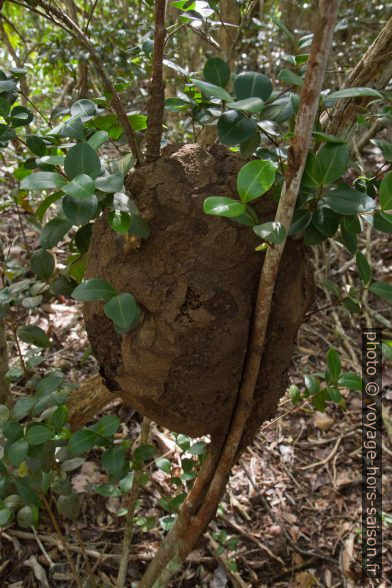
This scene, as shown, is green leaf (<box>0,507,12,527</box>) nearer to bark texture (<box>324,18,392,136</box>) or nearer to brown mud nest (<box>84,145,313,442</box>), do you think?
brown mud nest (<box>84,145,313,442</box>)

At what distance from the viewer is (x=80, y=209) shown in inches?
30.6

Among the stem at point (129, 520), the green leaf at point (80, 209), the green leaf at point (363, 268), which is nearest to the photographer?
the green leaf at point (80, 209)

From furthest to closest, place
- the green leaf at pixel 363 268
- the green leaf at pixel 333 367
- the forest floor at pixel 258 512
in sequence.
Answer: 1. the forest floor at pixel 258 512
2. the green leaf at pixel 333 367
3. the green leaf at pixel 363 268

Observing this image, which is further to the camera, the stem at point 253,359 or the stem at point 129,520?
the stem at point 129,520

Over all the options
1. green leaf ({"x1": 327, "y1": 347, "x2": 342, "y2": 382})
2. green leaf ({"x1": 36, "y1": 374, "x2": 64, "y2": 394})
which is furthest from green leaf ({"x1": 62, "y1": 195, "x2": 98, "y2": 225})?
green leaf ({"x1": 327, "y1": 347, "x2": 342, "y2": 382})

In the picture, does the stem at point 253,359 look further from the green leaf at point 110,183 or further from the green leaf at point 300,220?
the green leaf at point 110,183

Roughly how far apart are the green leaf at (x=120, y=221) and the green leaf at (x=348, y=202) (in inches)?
13.1

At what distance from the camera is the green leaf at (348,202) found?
0.81 metres

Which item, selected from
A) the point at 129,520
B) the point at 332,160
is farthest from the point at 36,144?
the point at 129,520

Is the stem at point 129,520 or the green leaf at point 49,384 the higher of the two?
the green leaf at point 49,384

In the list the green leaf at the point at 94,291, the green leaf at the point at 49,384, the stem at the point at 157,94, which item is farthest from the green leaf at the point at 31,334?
the stem at the point at 157,94

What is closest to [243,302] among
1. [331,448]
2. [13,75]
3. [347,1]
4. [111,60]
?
[13,75]

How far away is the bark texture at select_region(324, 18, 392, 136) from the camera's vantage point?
38.5 inches

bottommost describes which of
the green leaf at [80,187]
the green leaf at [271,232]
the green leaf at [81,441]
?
the green leaf at [81,441]
